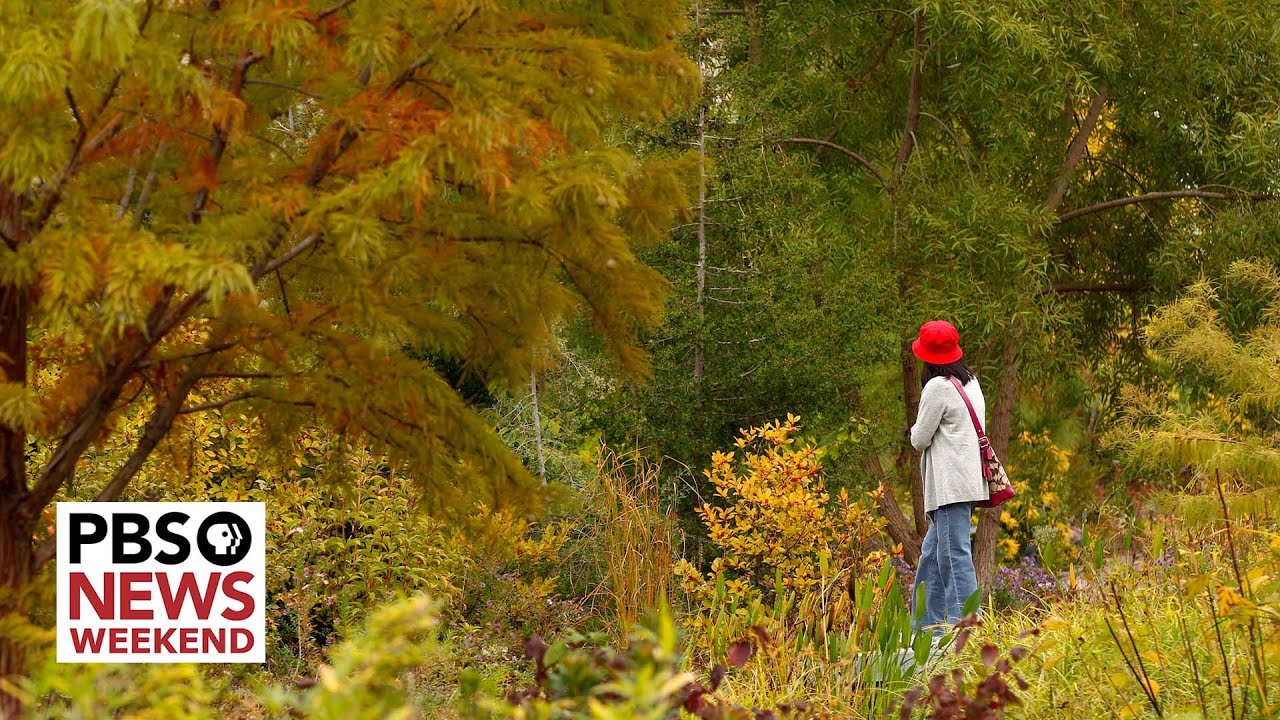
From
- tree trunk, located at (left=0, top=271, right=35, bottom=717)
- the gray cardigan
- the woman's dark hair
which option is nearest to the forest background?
tree trunk, located at (left=0, top=271, right=35, bottom=717)

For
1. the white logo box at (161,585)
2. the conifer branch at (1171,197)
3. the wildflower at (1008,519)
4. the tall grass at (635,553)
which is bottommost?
the white logo box at (161,585)

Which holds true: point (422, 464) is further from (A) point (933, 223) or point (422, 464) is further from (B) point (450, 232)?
(A) point (933, 223)

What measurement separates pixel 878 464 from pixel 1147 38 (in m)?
3.51

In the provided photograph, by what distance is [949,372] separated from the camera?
549cm

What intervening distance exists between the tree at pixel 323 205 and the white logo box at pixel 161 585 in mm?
222

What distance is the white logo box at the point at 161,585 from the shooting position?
3.50 metres

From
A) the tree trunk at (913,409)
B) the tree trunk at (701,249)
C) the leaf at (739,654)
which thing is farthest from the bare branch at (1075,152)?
the leaf at (739,654)

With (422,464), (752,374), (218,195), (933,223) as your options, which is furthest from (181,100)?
(933,223)

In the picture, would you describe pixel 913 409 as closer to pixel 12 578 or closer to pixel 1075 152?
pixel 1075 152

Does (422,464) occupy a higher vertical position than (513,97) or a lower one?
lower

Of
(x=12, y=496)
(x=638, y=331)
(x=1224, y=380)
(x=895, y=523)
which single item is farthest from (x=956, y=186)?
(x=12, y=496)

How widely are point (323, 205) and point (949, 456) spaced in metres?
3.26

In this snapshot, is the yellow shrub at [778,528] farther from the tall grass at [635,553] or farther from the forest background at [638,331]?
the tall grass at [635,553]

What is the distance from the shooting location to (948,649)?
190 inches
